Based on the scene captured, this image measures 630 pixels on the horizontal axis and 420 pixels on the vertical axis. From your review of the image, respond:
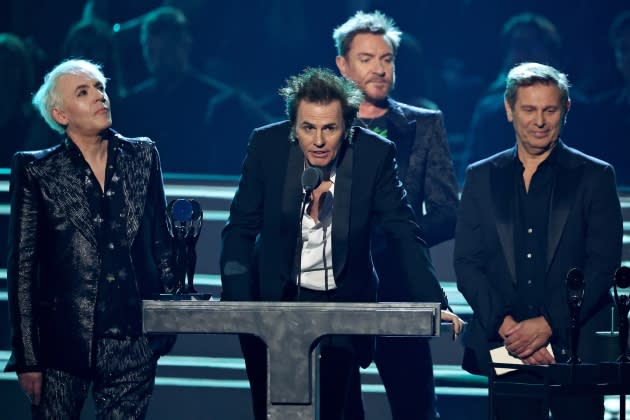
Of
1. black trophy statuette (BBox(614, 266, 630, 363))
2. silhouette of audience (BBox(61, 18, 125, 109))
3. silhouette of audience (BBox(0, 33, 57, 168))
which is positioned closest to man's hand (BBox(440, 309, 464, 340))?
black trophy statuette (BBox(614, 266, 630, 363))

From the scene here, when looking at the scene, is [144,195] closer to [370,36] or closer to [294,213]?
[294,213]

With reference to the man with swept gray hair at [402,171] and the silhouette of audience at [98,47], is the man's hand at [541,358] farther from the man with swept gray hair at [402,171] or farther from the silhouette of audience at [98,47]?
the silhouette of audience at [98,47]

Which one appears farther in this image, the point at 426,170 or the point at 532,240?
the point at 426,170

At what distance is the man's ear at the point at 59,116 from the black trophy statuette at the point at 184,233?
738 millimetres

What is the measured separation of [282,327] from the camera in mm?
2967

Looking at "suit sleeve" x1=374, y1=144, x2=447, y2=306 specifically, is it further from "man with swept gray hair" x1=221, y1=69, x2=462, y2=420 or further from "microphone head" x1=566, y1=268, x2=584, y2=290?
"microphone head" x1=566, y1=268, x2=584, y2=290

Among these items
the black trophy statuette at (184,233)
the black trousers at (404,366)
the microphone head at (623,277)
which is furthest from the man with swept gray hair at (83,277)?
the microphone head at (623,277)

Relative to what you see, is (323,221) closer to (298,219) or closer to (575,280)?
(298,219)

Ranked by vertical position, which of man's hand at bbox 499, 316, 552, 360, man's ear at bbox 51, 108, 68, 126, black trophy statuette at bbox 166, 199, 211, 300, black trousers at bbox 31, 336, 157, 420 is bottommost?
black trousers at bbox 31, 336, 157, 420

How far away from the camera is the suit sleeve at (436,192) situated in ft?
15.4

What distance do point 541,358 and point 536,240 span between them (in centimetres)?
43

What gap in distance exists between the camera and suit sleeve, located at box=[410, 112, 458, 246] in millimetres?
4680

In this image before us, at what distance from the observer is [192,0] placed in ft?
19.6

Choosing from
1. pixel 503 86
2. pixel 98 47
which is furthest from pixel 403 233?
pixel 98 47
